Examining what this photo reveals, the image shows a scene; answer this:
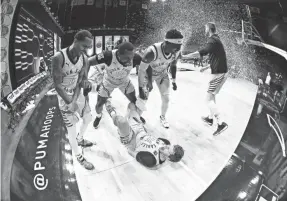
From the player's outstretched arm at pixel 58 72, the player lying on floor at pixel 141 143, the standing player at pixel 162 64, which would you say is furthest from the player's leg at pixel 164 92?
the player's outstretched arm at pixel 58 72

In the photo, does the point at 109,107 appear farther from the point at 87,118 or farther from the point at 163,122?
the point at 163,122

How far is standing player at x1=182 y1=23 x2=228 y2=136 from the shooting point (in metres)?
1.10

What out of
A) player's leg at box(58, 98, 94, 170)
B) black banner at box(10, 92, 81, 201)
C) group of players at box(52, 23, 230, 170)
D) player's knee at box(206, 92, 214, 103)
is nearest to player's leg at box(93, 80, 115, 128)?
group of players at box(52, 23, 230, 170)

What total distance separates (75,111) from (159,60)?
1.47 feet

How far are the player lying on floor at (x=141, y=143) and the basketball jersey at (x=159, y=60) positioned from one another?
0.63 ft

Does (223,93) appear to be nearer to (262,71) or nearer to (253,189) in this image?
(262,71)

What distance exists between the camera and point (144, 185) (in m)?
1.13

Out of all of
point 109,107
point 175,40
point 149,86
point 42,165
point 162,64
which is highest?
point 175,40

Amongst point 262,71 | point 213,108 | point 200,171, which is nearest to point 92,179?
point 200,171

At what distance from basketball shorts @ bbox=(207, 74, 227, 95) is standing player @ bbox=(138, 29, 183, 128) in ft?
0.53

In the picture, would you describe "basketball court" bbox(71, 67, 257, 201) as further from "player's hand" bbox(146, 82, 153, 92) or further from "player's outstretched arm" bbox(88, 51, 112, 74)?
"player's outstretched arm" bbox(88, 51, 112, 74)

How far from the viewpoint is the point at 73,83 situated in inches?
44.4

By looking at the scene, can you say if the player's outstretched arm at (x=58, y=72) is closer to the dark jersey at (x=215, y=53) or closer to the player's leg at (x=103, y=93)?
the player's leg at (x=103, y=93)

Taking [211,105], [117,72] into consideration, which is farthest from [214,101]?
[117,72]
